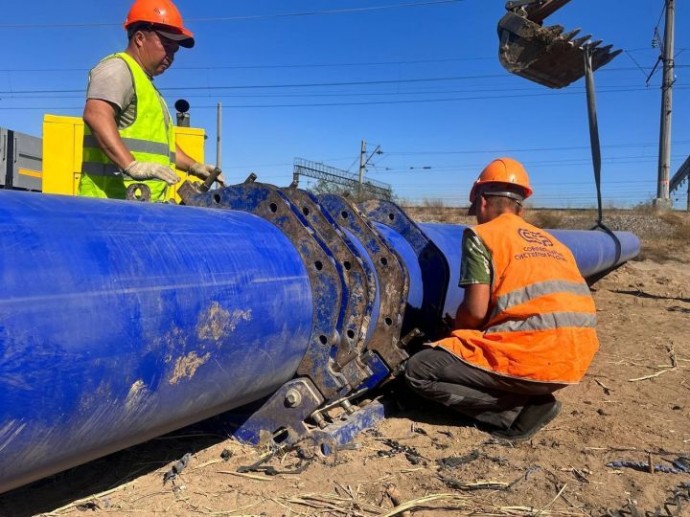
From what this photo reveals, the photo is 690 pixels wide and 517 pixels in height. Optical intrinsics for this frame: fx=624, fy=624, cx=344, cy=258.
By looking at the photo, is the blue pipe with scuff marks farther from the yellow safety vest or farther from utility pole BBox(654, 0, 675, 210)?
utility pole BBox(654, 0, 675, 210)

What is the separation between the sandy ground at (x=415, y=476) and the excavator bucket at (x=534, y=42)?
3.65 m

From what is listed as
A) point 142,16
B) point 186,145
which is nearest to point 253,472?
point 142,16

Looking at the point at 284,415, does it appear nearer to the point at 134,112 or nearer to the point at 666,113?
the point at 134,112

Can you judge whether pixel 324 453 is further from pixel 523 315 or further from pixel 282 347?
pixel 523 315

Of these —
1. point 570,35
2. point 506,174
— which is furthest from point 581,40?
point 506,174

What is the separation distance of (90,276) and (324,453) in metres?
1.39

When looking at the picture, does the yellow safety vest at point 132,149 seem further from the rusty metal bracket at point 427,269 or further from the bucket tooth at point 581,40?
the bucket tooth at point 581,40

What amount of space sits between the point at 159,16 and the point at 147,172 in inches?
35.0

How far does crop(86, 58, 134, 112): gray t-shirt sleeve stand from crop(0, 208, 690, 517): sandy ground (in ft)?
5.45

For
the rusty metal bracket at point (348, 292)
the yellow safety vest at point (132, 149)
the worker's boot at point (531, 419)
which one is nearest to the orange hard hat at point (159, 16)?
the yellow safety vest at point (132, 149)

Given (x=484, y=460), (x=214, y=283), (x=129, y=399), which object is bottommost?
(x=484, y=460)

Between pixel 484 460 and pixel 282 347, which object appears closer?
pixel 282 347

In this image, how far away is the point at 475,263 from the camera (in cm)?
311

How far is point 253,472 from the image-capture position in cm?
248
